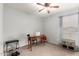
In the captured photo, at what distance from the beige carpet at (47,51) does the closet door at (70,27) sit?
0.18 meters

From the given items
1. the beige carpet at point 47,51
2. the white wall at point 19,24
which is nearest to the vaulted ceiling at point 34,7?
Result: the white wall at point 19,24

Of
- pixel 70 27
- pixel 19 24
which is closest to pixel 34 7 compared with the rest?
pixel 19 24

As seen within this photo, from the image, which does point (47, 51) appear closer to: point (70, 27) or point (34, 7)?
point (70, 27)

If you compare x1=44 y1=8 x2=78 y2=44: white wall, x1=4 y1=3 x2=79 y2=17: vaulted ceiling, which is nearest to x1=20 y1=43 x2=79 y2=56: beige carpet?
x1=44 y1=8 x2=78 y2=44: white wall

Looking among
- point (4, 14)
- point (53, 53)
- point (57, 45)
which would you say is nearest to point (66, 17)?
point (57, 45)

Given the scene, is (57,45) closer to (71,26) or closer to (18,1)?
(71,26)

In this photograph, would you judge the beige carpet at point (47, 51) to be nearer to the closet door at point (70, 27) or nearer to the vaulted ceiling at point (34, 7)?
the closet door at point (70, 27)

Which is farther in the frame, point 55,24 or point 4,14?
point 55,24

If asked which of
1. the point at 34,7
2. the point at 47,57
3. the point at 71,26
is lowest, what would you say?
the point at 47,57

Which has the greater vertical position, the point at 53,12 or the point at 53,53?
the point at 53,12

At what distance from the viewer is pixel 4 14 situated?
44.6 inches

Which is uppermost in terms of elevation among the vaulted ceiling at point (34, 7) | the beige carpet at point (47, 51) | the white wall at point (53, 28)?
the vaulted ceiling at point (34, 7)

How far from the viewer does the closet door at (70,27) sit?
1.15m

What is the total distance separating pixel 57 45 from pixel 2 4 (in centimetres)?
93
